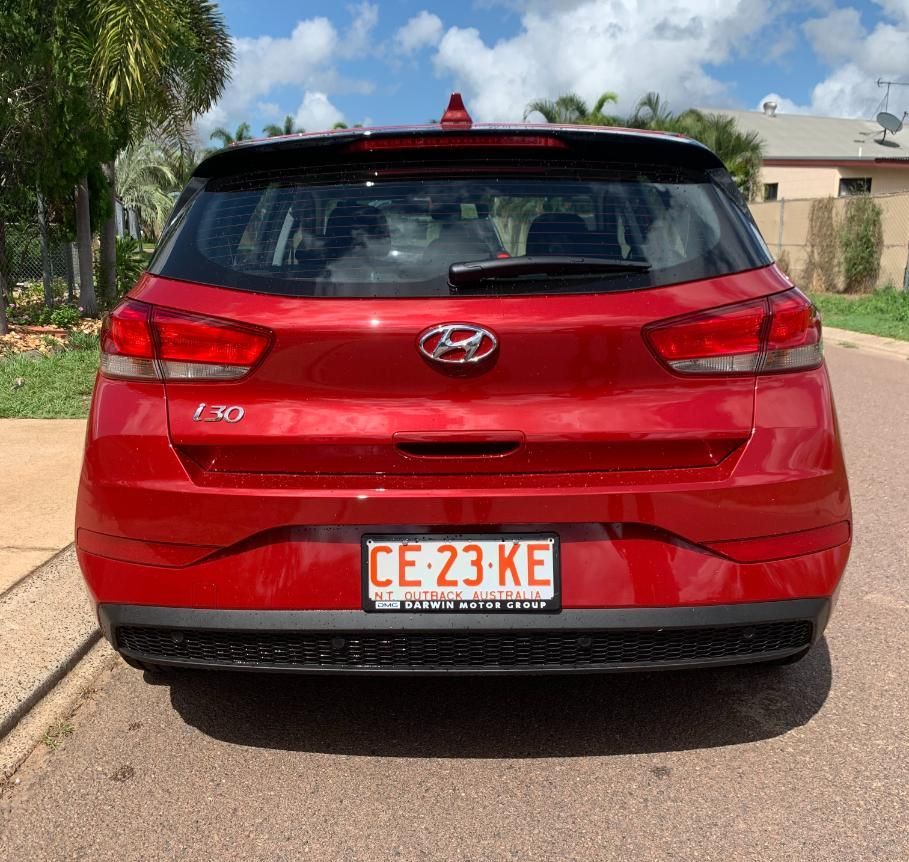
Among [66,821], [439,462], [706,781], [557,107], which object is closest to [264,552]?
[439,462]

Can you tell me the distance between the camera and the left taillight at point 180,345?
2303 millimetres

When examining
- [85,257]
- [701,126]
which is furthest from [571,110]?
[85,257]

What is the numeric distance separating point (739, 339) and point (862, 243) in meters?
19.2

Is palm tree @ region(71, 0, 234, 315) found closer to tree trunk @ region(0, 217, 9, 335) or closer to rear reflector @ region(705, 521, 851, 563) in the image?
tree trunk @ region(0, 217, 9, 335)

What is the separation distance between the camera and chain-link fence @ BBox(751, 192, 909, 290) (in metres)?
18.7

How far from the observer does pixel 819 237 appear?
21297mm

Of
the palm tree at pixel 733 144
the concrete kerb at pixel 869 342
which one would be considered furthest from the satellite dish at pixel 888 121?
the concrete kerb at pixel 869 342

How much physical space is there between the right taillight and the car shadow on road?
3.62 feet

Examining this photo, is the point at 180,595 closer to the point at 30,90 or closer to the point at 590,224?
the point at 590,224

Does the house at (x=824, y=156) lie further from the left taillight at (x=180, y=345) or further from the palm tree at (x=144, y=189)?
the left taillight at (x=180, y=345)

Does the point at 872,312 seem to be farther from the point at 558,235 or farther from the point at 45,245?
the point at 558,235

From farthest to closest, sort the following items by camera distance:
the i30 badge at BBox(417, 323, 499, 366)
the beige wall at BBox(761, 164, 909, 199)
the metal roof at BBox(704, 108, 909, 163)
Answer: the metal roof at BBox(704, 108, 909, 163) → the beige wall at BBox(761, 164, 909, 199) → the i30 badge at BBox(417, 323, 499, 366)

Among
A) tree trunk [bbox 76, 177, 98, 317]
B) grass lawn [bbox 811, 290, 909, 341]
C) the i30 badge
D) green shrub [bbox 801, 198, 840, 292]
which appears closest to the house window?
green shrub [bbox 801, 198, 840, 292]

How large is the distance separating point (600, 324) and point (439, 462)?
1.62 feet
